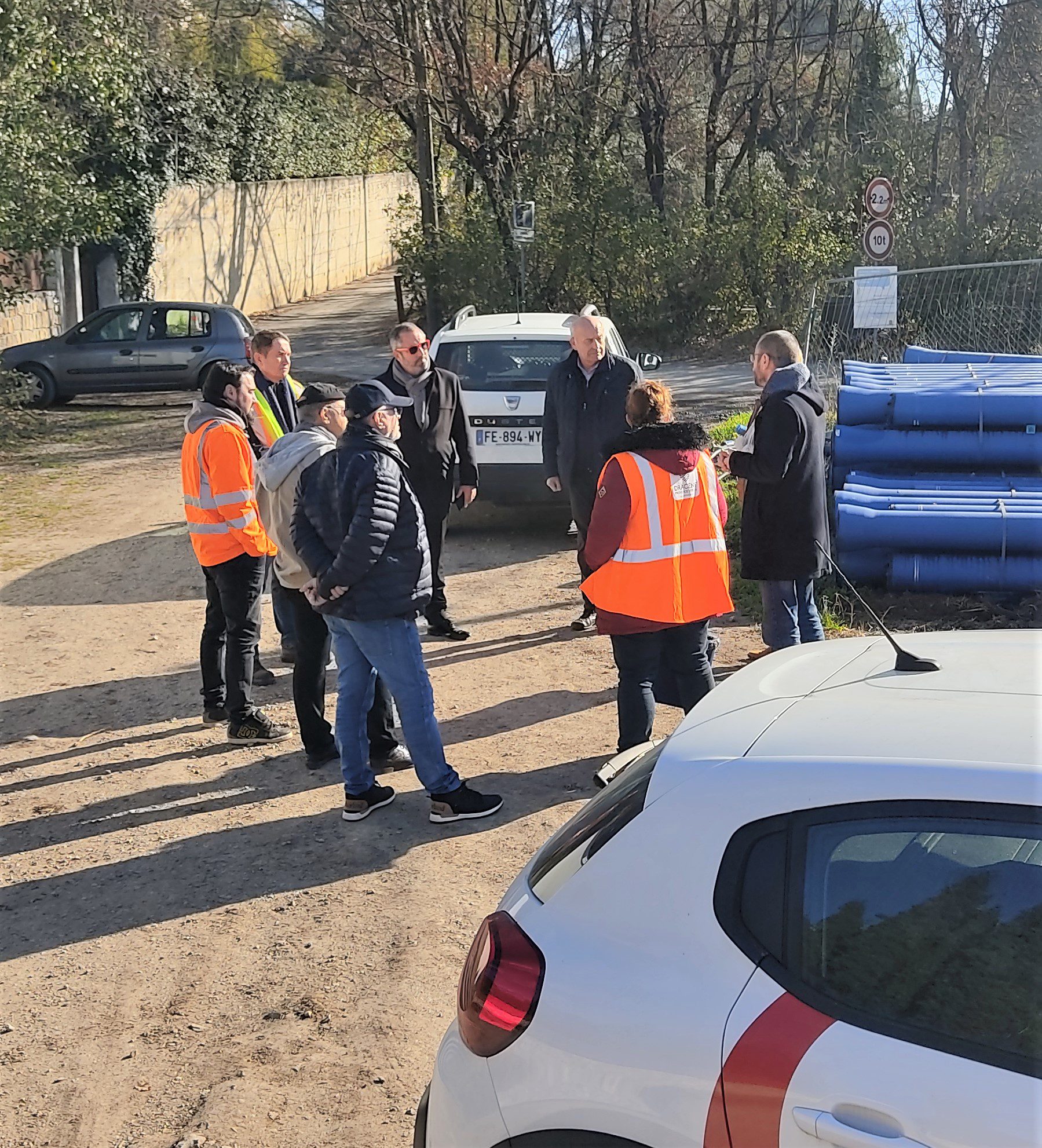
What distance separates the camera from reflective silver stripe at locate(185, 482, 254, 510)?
20.7 feet

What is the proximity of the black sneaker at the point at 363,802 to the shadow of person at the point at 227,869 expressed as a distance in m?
0.04

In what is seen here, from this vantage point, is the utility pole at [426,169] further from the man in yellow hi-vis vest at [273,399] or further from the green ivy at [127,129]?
the man in yellow hi-vis vest at [273,399]

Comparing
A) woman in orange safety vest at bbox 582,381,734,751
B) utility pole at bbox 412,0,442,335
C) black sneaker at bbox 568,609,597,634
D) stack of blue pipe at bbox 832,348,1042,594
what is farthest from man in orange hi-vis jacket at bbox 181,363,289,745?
utility pole at bbox 412,0,442,335

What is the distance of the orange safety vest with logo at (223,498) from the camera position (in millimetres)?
6332

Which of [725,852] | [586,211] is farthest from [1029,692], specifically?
[586,211]

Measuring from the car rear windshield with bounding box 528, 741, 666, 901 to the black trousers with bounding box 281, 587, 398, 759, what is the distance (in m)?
3.34

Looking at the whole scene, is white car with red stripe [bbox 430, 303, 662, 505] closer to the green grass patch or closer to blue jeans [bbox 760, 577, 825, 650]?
the green grass patch

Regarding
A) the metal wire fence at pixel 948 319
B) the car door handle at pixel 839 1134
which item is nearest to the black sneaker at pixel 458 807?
the car door handle at pixel 839 1134

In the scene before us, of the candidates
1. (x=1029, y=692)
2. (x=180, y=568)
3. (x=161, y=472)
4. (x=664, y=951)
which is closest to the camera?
(x=664, y=951)

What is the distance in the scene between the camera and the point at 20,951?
480 centimetres

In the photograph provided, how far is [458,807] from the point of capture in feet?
18.5

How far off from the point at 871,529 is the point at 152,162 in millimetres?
20242

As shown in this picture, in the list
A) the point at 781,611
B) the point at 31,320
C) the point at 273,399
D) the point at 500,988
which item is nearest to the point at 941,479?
the point at 781,611

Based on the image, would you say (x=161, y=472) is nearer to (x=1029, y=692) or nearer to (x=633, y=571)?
(x=633, y=571)
